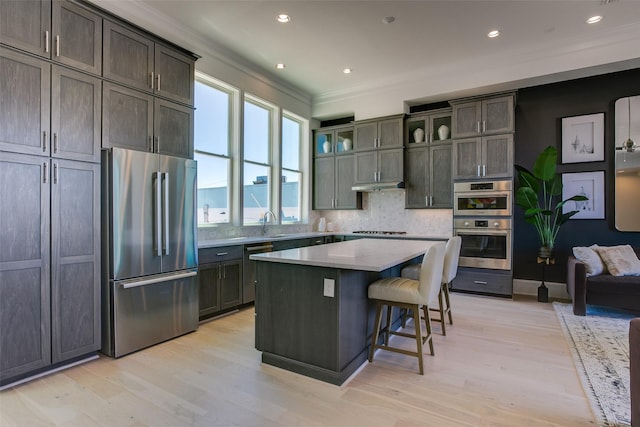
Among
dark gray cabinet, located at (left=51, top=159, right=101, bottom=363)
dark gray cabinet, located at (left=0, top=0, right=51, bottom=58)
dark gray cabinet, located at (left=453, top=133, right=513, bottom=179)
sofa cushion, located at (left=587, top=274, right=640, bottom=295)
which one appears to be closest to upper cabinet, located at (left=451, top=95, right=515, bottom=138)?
dark gray cabinet, located at (left=453, top=133, right=513, bottom=179)

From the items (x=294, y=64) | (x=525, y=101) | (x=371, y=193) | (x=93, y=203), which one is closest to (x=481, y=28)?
(x=525, y=101)

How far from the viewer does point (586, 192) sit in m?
4.67

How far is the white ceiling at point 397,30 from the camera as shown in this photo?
11.3 ft

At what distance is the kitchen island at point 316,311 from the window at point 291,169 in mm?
3236

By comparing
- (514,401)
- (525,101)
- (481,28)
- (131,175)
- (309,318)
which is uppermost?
(481,28)

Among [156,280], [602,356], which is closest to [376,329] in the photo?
[602,356]

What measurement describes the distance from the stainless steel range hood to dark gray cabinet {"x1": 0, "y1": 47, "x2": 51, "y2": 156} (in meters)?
4.41

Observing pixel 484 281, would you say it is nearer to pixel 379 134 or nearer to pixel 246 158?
pixel 379 134

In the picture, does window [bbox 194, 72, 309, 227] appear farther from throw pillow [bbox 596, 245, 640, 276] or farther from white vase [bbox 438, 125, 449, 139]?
throw pillow [bbox 596, 245, 640, 276]

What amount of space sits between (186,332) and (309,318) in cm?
166

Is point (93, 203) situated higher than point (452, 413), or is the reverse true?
point (93, 203)

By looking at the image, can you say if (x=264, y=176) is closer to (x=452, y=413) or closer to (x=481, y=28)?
(x=481, y=28)

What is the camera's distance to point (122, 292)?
2.90 metres

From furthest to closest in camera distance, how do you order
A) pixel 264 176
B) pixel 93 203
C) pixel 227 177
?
pixel 264 176, pixel 227 177, pixel 93 203
